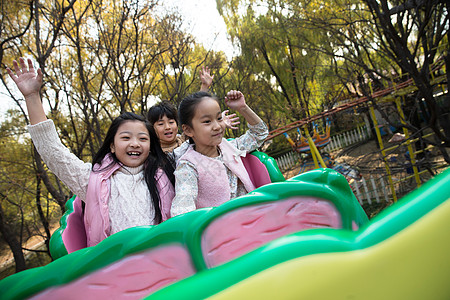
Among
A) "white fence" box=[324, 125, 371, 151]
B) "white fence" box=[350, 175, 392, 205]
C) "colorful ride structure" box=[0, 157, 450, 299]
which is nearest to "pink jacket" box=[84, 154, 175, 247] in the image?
"colorful ride structure" box=[0, 157, 450, 299]

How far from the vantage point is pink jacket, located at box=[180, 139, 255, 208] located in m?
1.47

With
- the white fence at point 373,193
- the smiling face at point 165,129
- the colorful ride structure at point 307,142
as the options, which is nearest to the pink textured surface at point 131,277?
the smiling face at point 165,129

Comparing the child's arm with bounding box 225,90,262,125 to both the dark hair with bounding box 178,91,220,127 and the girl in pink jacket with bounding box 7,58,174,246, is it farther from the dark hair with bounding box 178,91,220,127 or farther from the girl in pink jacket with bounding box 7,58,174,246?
the girl in pink jacket with bounding box 7,58,174,246

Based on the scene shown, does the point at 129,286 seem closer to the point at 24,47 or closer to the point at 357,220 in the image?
the point at 357,220

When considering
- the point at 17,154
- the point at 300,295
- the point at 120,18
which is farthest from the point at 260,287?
the point at 17,154

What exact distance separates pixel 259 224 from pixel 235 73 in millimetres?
9573

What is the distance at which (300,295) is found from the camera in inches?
17.5

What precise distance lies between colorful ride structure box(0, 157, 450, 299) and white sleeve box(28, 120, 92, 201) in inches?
32.7

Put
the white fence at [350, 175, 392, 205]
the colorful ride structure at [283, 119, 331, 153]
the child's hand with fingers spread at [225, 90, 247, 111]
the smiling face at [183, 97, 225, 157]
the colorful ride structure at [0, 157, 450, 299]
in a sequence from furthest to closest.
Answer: the colorful ride structure at [283, 119, 331, 153] < the white fence at [350, 175, 392, 205] < the child's hand with fingers spread at [225, 90, 247, 111] < the smiling face at [183, 97, 225, 157] < the colorful ride structure at [0, 157, 450, 299]

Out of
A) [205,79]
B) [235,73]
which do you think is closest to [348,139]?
[235,73]

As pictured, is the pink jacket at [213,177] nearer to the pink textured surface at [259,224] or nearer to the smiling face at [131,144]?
the smiling face at [131,144]

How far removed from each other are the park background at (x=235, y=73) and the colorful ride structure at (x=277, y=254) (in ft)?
6.07

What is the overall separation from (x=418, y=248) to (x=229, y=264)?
11.0 inches

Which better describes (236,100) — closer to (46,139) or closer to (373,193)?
(46,139)
